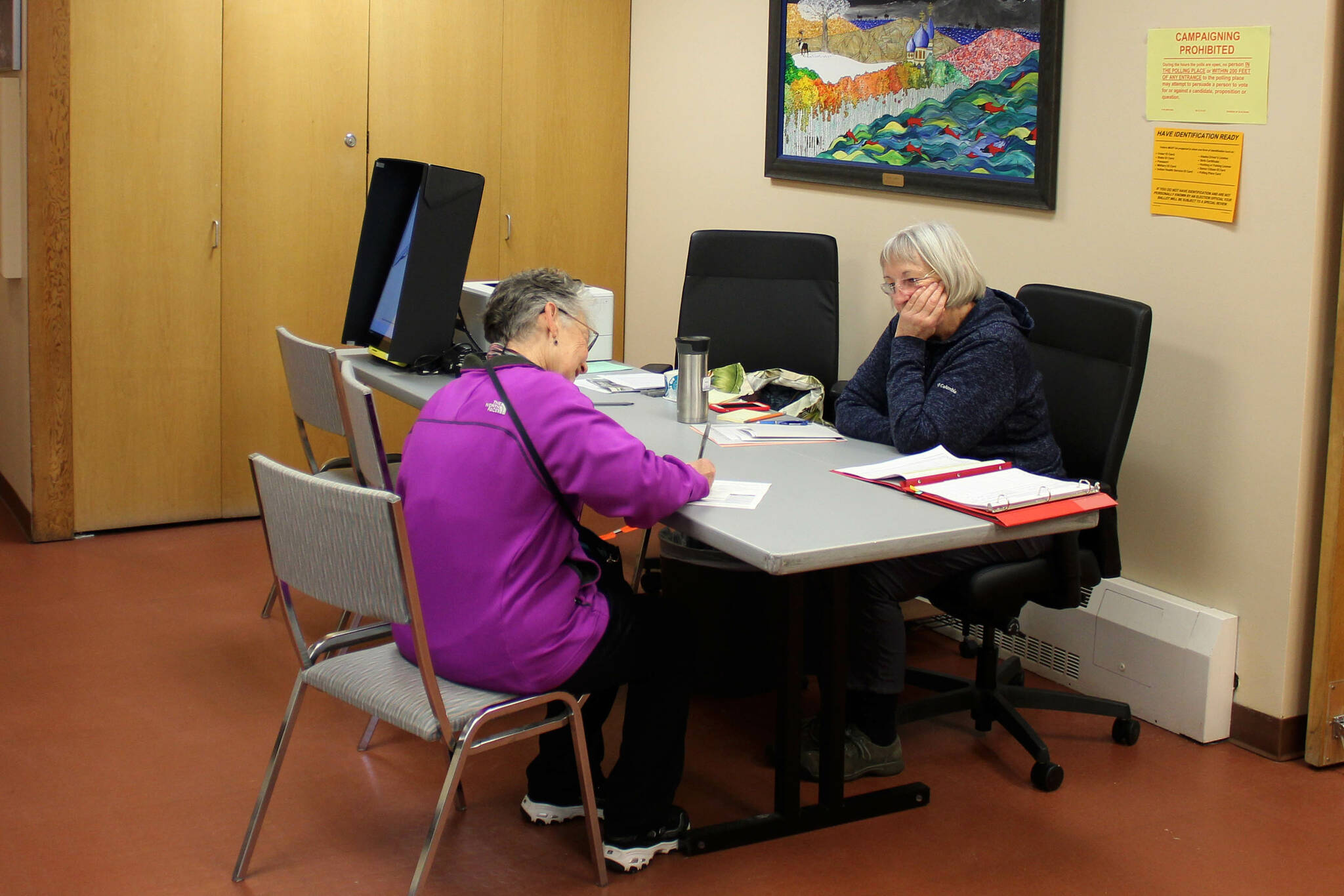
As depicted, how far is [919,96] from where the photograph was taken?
12.7 ft

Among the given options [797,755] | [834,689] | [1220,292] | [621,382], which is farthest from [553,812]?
[1220,292]

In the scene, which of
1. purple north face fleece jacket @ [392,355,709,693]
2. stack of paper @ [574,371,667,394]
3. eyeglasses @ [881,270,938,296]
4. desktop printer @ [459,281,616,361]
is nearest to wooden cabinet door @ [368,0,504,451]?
desktop printer @ [459,281,616,361]

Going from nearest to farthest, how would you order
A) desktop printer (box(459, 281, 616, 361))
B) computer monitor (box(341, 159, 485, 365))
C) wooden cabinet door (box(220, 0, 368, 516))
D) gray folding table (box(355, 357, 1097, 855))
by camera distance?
gray folding table (box(355, 357, 1097, 855)), computer monitor (box(341, 159, 485, 365)), desktop printer (box(459, 281, 616, 361)), wooden cabinet door (box(220, 0, 368, 516))

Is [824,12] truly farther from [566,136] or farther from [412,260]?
[412,260]

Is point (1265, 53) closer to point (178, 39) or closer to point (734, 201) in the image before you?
point (734, 201)

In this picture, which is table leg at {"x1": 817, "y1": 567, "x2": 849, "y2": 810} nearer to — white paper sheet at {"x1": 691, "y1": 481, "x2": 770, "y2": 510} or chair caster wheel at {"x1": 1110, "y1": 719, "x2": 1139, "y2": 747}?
white paper sheet at {"x1": 691, "y1": 481, "x2": 770, "y2": 510}

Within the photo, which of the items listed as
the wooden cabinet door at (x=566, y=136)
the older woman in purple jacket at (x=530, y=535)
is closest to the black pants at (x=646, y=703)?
the older woman in purple jacket at (x=530, y=535)

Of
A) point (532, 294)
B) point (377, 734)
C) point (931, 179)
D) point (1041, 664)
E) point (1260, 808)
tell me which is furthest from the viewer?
point (931, 179)

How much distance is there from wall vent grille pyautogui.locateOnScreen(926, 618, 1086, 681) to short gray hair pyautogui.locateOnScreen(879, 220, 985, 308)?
86cm

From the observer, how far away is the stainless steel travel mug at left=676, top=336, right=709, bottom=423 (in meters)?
3.12

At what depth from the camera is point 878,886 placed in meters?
2.40

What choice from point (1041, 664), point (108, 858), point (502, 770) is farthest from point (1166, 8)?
point (108, 858)

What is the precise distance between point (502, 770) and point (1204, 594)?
1.72 meters

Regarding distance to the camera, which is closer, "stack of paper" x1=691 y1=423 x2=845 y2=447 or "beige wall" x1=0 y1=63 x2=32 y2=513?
"stack of paper" x1=691 y1=423 x2=845 y2=447
